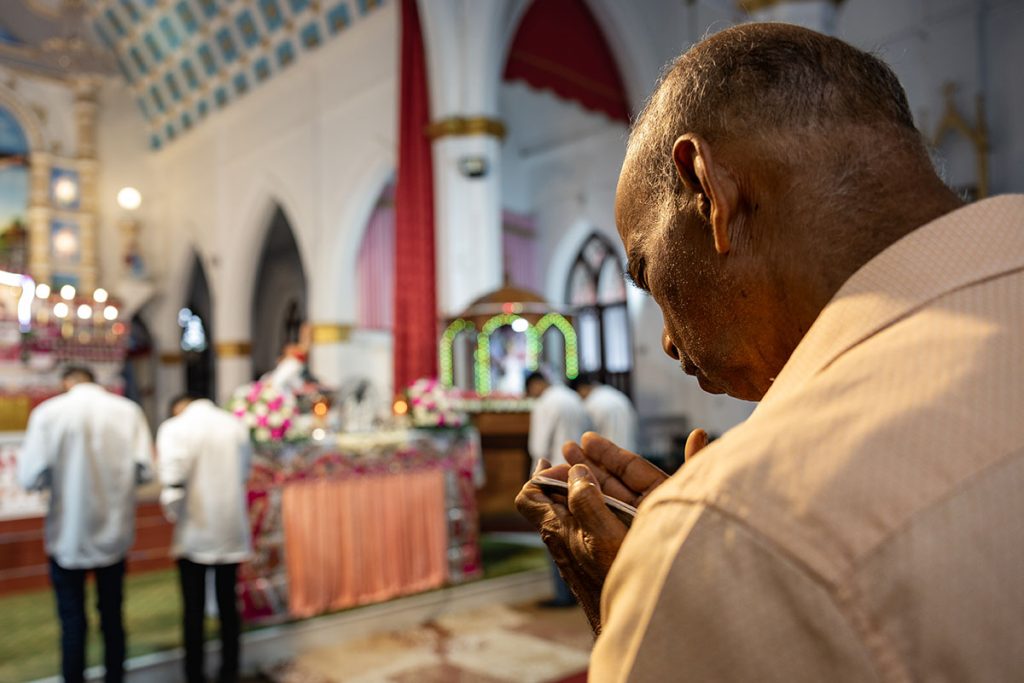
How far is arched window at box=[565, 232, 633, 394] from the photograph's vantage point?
1311 centimetres

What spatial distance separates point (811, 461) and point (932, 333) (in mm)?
143

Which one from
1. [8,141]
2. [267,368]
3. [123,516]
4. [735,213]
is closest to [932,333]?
[735,213]

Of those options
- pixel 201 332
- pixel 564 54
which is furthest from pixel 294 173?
pixel 201 332

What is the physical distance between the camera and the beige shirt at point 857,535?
1.60ft

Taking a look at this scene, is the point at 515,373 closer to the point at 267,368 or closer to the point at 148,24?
the point at 148,24

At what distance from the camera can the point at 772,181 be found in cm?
74

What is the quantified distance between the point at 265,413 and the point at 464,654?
6.19ft

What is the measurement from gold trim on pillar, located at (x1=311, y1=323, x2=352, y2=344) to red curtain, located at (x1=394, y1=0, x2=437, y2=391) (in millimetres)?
3339

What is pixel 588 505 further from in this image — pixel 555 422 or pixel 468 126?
pixel 468 126

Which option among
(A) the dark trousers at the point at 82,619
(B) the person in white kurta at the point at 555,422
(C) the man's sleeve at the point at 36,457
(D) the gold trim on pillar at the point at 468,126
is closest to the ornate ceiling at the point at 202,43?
(D) the gold trim on pillar at the point at 468,126

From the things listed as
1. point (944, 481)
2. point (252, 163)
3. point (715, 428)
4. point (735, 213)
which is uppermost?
point (252, 163)

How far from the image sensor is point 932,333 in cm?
57

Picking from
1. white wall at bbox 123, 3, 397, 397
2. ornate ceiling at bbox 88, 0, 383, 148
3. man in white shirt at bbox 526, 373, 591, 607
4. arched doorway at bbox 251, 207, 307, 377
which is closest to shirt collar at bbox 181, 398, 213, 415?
man in white shirt at bbox 526, 373, 591, 607

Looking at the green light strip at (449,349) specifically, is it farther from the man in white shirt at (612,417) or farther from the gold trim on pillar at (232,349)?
the gold trim on pillar at (232,349)
